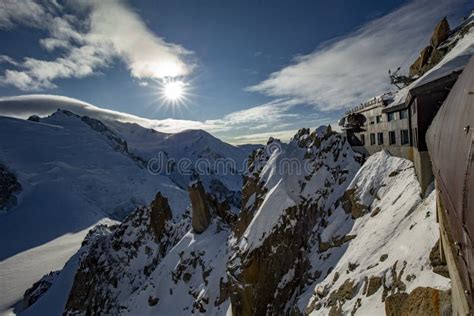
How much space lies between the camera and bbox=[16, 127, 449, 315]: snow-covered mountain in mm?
13628

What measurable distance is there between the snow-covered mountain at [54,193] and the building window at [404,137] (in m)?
86.3

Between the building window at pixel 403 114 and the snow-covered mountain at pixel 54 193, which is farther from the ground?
the building window at pixel 403 114

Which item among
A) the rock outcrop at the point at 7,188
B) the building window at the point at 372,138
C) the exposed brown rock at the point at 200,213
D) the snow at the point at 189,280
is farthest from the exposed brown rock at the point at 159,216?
the rock outcrop at the point at 7,188

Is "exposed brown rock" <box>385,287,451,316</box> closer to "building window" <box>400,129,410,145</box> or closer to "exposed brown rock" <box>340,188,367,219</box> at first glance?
"exposed brown rock" <box>340,188,367,219</box>

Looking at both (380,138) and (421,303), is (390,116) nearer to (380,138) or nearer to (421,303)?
(380,138)

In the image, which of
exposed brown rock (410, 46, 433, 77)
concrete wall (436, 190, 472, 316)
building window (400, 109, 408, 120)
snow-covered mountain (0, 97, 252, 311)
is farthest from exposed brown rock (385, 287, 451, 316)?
snow-covered mountain (0, 97, 252, 311)

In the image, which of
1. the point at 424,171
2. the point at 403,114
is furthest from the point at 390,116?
the point at 424,171

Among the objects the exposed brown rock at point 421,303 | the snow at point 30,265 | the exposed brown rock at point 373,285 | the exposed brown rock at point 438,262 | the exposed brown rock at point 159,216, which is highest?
the exposed brown rock at point 438,262

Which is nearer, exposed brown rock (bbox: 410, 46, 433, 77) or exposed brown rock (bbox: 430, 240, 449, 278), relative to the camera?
exposed brown rock (bbox: 430, 240, 449, 278)

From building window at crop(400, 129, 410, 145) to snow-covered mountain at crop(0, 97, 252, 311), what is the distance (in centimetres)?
8632

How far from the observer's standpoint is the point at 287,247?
2492cm

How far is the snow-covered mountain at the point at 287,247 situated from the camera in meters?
13.6

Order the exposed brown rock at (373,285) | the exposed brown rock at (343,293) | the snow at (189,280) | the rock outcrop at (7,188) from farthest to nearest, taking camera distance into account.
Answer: the rock outcrop at (7,188), the snow at (189,280), the exposed brown rock at (343,293), the exposed brown rock at (373,285)

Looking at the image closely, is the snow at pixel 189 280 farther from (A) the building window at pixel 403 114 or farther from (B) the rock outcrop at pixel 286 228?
(A) the building window at pixel 403 114
